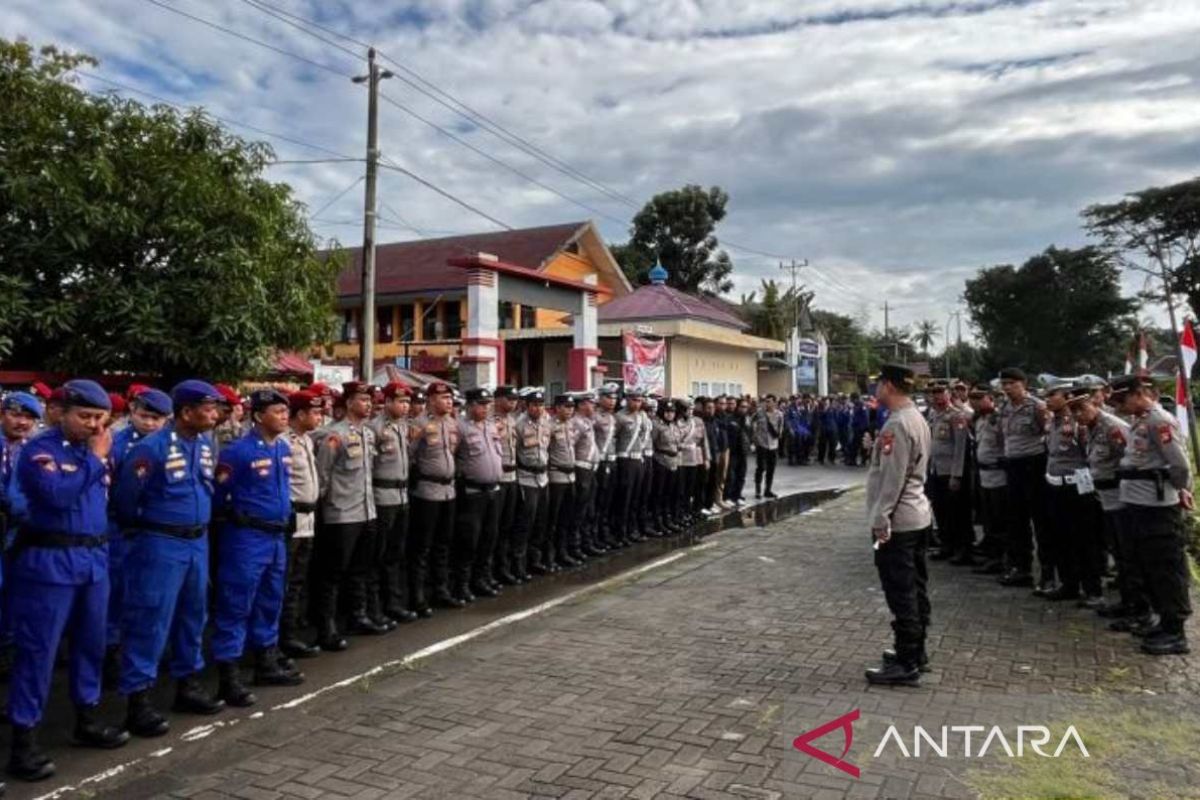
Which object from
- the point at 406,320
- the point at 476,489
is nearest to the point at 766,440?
the point at 476,489

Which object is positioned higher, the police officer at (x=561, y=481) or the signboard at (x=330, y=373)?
the signboard at (x=330, y=373)

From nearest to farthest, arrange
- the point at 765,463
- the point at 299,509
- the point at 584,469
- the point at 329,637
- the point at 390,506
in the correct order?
the point at 299,509, the point at 329,637, the point at 390,506, the point at 584,469, the point at 765,463

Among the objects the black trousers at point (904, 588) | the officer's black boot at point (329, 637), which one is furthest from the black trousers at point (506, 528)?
the black trousers at point (904, 588)

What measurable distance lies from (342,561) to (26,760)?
2338mm

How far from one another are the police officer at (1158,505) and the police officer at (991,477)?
79.7 inches

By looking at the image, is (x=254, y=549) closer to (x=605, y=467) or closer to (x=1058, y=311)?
(x=605, y=467)

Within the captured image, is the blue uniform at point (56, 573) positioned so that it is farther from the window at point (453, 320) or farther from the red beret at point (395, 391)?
the window at point (453, 320)

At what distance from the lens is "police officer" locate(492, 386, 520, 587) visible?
26.0ft

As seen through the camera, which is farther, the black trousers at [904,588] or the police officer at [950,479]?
the police officer at [950,479]

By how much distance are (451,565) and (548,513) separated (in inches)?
56.3

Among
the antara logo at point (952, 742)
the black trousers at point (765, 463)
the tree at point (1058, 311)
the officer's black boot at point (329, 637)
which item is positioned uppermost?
the tree at point (1058, 311)

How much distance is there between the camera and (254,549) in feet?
16.4

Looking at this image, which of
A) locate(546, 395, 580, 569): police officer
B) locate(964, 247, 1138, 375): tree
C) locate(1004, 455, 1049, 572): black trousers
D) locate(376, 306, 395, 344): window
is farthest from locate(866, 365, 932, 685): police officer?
locate(964, 247, 1138, 375): tree

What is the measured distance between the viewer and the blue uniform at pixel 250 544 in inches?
193
